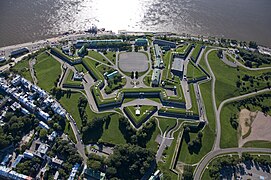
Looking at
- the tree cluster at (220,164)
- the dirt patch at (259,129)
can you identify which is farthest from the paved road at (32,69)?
the dirt patch at (259,129)

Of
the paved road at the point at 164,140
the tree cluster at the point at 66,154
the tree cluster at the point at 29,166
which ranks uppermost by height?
the paved road at the point at 164,140

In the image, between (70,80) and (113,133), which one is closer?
(113,133)

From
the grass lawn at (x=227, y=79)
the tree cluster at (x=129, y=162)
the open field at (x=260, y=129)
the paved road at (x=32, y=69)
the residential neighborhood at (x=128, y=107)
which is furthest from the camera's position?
the paved road at (x=32, y=69)

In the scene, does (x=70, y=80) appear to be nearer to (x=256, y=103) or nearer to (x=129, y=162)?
(x=129, y=162)

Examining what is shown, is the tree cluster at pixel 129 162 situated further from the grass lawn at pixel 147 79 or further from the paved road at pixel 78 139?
the grass lawn at pixel 147 79

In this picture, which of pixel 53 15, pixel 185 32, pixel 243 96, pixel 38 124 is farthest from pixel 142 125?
pixel 53 15

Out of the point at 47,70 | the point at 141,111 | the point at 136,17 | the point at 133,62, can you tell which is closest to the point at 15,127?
the point at 47,70

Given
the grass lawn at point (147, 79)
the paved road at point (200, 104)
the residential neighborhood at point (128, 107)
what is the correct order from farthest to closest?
the grass lawn at point (147, 79) < the paved road at point (200, 104) < the residential neighborhood at point (128, 107)

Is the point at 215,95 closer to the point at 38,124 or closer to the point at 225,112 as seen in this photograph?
the point at 225,112
